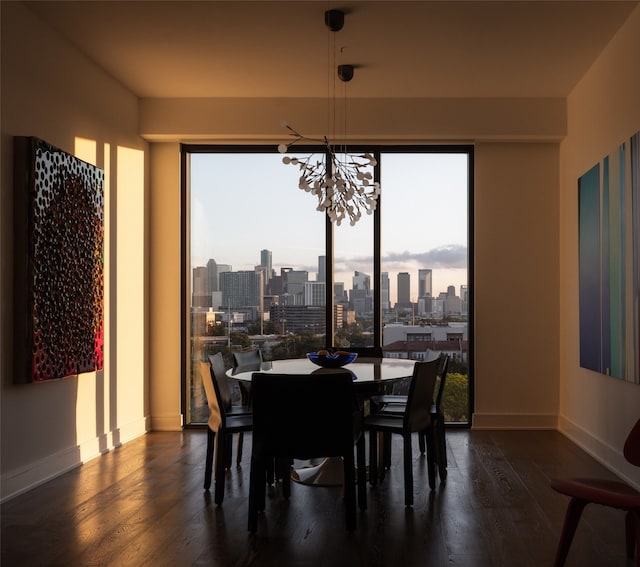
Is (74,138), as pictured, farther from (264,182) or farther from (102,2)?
(264,182)

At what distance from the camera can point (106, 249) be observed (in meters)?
5.62

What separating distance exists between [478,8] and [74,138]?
118 inches

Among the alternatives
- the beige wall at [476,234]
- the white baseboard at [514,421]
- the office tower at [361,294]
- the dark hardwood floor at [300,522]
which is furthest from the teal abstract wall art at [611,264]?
the office tower at [361,294]

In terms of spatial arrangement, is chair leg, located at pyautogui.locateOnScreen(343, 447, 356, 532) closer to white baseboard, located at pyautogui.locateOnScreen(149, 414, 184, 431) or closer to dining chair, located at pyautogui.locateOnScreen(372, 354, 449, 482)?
dining chair, located at pyautogui.locateOnScreen(372, 354, 449, 482)

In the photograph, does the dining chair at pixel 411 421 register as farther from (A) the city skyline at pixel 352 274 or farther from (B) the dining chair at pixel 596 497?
(A) the city skyline at pixel 352 274

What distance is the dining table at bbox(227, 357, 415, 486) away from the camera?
3949 mm

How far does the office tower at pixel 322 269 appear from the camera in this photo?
6.66 m

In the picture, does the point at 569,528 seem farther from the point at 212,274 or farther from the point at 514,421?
the point at 212,274

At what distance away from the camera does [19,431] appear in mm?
4305

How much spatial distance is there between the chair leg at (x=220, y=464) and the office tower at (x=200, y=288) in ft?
8.27

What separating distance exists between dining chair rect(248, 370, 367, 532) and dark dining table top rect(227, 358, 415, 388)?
1.11 ft

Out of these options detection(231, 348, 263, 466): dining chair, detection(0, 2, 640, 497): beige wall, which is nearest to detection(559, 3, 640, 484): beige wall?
detection(0, 2, 640, 497): beige wall

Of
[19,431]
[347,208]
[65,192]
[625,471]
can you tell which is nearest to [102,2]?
[65,192]

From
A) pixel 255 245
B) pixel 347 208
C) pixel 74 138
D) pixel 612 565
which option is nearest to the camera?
pixel 612 565
